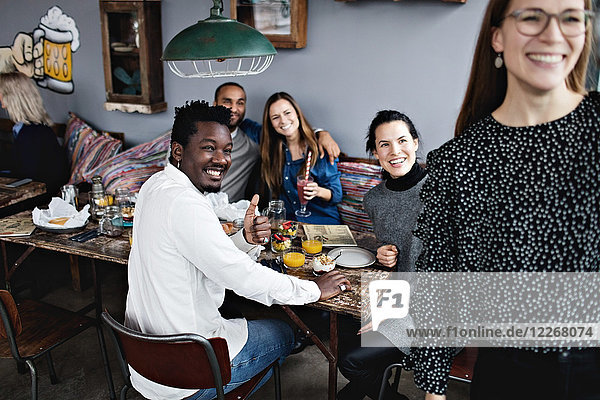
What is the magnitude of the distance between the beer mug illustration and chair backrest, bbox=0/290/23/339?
3.50m

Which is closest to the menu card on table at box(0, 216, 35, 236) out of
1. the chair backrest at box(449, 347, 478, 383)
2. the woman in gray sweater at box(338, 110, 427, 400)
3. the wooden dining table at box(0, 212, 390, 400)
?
the wooden dining table at box(0, 212, 390, 400)

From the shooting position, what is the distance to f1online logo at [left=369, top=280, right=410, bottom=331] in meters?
2.04

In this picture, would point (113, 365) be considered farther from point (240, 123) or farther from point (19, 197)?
point (240, 123)

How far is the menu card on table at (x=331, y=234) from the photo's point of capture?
2539mm

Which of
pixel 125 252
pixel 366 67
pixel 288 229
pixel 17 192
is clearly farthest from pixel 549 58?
pixel 17 192

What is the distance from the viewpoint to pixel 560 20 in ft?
3.05

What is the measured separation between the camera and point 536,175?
0.99 metres

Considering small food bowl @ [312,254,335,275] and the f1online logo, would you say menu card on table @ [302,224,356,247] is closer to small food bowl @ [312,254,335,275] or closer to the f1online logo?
small food bowl @ [312,254,335,275]

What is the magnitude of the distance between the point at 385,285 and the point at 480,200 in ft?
3.80

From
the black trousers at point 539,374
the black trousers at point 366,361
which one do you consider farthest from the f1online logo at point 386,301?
the black trousers at point 539,374

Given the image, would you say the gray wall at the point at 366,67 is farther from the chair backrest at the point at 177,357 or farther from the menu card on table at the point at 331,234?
the chair backrest at the point at 177,357

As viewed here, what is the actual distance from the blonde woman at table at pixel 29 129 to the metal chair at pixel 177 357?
2.72m

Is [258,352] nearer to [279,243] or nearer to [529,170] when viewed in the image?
[279,243]

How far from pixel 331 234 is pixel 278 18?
1.88 m
